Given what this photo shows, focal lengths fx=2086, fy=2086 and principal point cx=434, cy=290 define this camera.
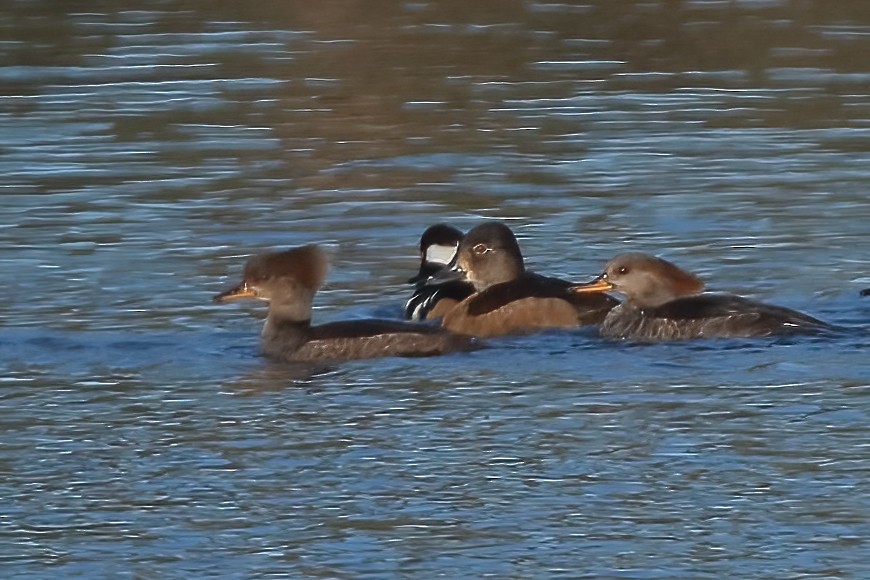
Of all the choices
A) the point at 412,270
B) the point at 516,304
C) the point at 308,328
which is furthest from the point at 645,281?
the point at 412,270

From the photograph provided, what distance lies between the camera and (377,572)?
281 inches

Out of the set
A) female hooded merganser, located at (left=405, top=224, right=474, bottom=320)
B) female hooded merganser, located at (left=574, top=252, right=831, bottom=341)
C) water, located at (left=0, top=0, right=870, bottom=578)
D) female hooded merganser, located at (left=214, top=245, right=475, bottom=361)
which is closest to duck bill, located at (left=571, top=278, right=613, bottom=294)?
female hooded merganser, located at (left=574, top=252, right=831, bottom=341)

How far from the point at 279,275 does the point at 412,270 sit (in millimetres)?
2323

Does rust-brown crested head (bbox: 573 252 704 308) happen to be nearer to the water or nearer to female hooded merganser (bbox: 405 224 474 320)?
the water

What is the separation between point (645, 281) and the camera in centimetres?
1136

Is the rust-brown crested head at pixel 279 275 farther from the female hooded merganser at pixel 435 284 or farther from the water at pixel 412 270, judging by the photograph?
the female hooded merganser at pixel 435 284

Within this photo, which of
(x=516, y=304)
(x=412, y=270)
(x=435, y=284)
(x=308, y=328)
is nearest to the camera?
(x=308, y=328)

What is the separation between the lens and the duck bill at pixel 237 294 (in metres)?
11.2

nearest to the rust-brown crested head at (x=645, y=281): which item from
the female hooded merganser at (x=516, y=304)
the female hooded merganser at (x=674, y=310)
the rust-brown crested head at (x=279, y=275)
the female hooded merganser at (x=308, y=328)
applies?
the female hooded merganser at (x=674, y=310)

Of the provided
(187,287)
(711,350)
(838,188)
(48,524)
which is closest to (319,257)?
(187,287)

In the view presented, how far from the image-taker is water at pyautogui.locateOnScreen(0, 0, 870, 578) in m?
7.63

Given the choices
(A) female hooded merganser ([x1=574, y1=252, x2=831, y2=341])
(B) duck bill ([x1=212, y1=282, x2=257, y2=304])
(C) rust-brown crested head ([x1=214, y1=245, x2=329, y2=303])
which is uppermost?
(C) rust-brown crested head ([x1=214, y1=245, x2=329, y2=303])

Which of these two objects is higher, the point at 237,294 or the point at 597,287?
the point at 237,294

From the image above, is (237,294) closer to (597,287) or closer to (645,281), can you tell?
(597,287)
